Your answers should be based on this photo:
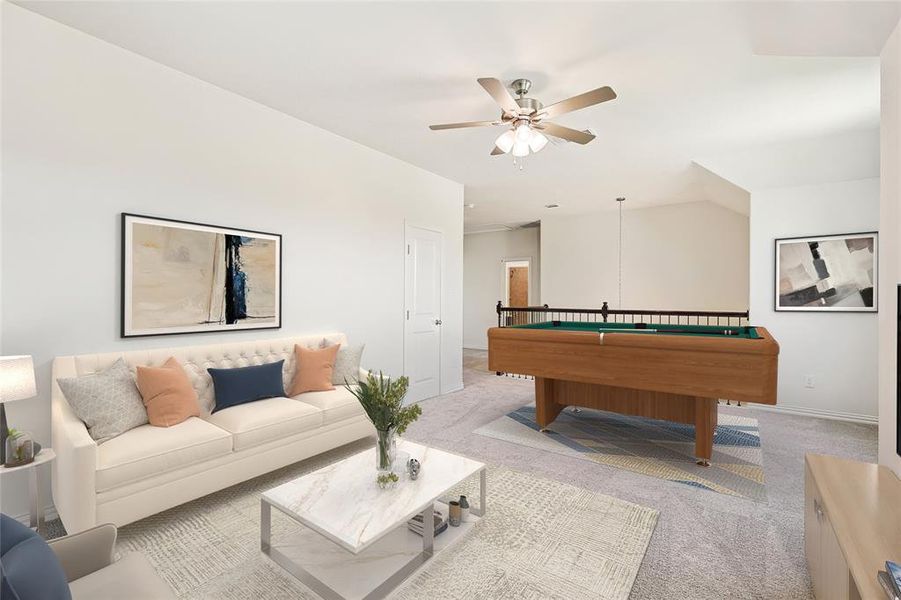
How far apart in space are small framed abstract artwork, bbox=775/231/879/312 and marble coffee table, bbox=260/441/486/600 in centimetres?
439

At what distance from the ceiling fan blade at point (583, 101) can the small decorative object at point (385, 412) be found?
1.81 m

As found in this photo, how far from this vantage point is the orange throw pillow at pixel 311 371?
3.42 meters

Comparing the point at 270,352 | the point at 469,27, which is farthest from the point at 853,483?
the point at 270,352

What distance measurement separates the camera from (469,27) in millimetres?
2363

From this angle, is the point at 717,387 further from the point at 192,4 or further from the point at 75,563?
the point at 192,4

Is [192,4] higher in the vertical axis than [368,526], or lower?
higher

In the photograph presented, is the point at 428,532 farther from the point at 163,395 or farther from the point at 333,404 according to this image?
the point at 163,395

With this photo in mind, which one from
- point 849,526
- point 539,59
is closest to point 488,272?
point 539,59

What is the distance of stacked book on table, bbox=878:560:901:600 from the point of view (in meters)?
1.08

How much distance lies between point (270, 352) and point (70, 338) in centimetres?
124

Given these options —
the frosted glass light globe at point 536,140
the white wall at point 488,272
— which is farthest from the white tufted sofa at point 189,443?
the white wall at point 488,272

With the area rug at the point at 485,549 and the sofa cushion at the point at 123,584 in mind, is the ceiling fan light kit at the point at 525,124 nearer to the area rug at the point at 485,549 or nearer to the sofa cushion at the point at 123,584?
the area rug at the point at 485,549

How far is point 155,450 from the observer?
A: 7.45 feet

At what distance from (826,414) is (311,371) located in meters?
5.26
